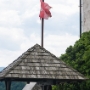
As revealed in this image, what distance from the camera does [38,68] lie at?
55.9 ft

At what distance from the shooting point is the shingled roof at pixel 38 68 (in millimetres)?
16625

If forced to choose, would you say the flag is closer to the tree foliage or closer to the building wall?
the tree foliage

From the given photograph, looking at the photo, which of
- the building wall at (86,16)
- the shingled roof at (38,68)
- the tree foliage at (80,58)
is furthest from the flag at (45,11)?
the building wall at (86,16)

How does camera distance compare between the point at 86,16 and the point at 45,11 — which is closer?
the point at 45,11

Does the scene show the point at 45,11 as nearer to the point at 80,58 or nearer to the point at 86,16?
the point at 80,58

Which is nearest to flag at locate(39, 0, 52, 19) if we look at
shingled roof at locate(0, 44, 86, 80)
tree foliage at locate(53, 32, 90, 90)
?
tree foliage at locate(53, 32, 90, 90)

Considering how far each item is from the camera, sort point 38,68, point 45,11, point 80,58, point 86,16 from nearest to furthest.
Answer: point 38,68 → point 45,11 → point 80,58 → point 86,16

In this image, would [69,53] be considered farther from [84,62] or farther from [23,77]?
[23,77]

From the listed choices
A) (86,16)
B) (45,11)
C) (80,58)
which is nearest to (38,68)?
(45,11)

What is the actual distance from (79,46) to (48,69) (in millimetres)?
10313

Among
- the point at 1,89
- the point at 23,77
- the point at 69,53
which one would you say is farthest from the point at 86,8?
the point at 1,89

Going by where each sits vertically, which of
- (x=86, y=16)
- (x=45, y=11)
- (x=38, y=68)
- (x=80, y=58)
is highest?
(x=86, y=16)

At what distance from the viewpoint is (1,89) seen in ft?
312

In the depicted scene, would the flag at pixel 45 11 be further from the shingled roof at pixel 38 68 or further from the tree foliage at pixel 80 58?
the shingled roof at pixel 38 68
